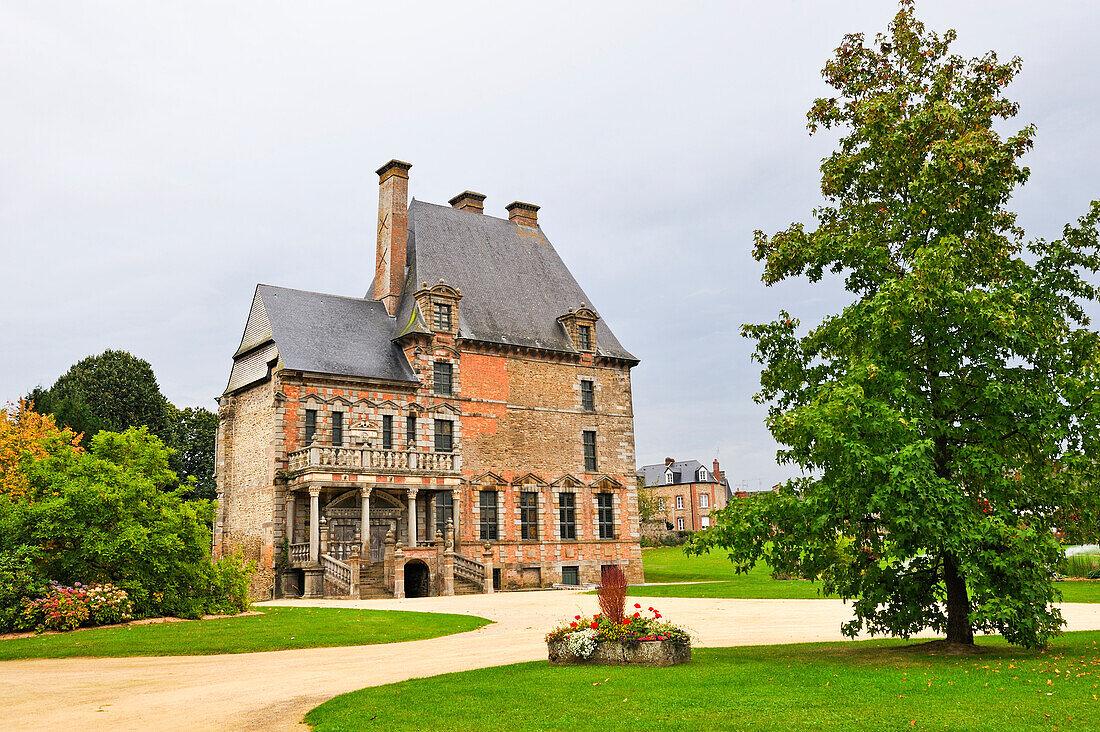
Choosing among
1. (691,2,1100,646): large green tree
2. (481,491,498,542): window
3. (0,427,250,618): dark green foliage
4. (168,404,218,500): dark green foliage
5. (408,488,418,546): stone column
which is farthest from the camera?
(168,404,218,500): dark green foliage

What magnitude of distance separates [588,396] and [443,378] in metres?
7.49

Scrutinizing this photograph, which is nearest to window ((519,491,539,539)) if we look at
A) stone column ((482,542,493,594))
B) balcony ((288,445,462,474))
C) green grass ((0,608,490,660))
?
stone column ((482,542,493,594))

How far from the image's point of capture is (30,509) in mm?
18984

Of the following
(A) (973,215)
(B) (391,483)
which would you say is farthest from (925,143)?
(B) (391,483)

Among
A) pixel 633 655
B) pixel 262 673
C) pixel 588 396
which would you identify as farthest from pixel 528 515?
pixel 633 655

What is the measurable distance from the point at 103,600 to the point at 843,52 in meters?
17.7

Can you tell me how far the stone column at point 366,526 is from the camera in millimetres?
30516

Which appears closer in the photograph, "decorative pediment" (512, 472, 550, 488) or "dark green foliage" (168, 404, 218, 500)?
"decorative pediment" (512, 472, 550, 488)

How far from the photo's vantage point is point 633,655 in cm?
1221

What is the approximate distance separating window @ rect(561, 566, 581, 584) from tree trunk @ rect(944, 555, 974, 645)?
2601cm

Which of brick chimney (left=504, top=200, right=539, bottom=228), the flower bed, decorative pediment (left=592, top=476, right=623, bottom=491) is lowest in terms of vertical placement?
the flower bed

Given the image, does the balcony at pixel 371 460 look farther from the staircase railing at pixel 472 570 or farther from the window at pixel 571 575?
the window at pixel 571 575

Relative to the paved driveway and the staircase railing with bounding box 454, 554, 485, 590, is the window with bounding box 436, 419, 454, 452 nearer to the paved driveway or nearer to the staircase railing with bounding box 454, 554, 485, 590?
the staircase railing with bounding box 454, 554, 485, 590

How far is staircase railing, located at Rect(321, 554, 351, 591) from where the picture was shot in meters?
28.5
